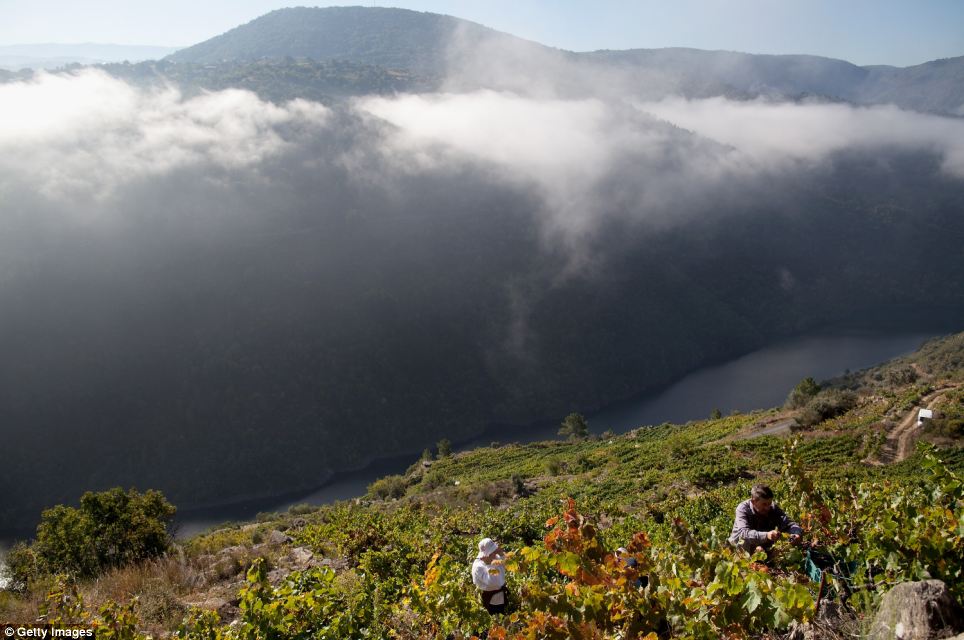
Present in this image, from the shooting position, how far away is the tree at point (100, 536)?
14977 mm

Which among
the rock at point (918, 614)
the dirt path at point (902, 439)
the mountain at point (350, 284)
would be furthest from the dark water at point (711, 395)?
the rock at point (918, 614)

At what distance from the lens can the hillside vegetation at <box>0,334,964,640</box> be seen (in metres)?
3.29

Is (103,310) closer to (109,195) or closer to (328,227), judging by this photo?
(109,195)

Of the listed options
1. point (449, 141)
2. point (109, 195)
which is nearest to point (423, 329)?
point (109, 195)

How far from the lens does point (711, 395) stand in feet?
286

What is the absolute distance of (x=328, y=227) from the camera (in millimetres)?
Result: 102812

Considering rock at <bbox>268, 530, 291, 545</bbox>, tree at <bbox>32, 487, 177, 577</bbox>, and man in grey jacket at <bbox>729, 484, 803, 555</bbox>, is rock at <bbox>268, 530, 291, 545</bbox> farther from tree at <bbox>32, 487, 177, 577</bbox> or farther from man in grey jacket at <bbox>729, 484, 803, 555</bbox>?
man in grey jacket at <bbox>729, 484, 803, 555</bbox>

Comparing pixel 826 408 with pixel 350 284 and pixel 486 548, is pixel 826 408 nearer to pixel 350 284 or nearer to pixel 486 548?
pixel 486 548

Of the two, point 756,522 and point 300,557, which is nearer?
point 756,522

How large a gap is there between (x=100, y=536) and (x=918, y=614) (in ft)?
61.9

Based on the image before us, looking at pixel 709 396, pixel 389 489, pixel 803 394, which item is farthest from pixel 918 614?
pixel 709 396

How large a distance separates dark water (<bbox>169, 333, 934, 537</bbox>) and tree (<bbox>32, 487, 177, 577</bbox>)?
45.7 m

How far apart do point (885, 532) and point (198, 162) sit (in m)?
131

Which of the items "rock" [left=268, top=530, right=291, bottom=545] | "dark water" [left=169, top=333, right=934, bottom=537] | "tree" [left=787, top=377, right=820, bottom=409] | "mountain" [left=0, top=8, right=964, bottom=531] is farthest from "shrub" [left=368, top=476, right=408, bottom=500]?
"tree" [left=787, top=377, right=820, bottom=409]
